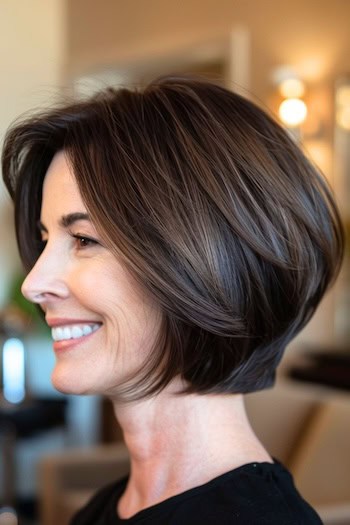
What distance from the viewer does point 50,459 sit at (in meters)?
2.85

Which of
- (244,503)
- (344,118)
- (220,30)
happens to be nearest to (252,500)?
(244,503)

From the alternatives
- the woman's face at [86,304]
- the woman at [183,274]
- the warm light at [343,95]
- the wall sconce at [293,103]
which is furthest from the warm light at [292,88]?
the woman's face at [86,304]

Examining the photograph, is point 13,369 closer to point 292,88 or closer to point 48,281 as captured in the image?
point 292,88

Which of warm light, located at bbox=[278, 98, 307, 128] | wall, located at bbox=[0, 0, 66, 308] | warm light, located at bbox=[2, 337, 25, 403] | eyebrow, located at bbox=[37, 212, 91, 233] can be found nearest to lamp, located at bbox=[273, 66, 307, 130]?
warm light, located at bbox=[278, 98, 307, 128]

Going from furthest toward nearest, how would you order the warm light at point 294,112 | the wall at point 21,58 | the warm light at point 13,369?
1. the wall at point 21,58
2. the warm light at point 13,369
3. the warm light at point 294,112

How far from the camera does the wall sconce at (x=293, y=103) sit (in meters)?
3.66

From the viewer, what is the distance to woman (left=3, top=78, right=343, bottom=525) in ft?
2.92

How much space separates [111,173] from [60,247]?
0.12 metres

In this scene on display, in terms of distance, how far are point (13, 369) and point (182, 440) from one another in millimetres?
3053

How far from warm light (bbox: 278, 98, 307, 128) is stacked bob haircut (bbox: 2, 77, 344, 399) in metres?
2.74

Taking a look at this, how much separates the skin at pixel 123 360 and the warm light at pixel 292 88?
281cm

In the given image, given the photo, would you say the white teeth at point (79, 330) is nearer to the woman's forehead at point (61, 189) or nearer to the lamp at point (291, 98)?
the woman's forehead at point (61, 189)

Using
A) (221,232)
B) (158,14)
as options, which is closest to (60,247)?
(221,232)

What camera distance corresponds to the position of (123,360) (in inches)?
37.1
